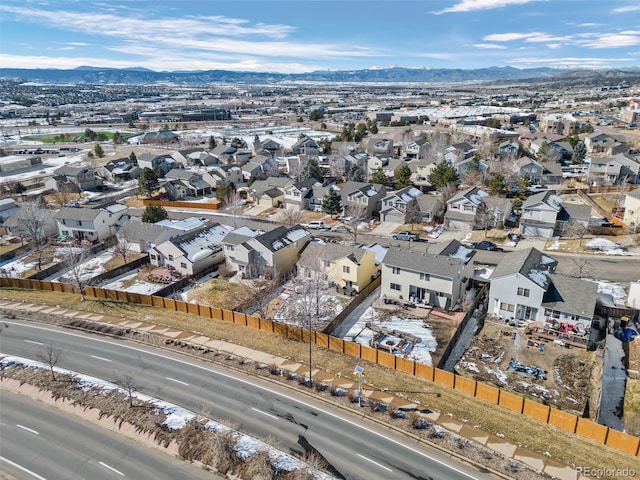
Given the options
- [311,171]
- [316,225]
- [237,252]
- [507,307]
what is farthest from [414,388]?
[311,171]

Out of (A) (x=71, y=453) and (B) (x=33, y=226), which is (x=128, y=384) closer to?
(A) (x=71, y=453)

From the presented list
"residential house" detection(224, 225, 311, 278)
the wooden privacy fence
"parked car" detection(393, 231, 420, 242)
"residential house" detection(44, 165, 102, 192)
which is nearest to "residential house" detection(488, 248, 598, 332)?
the wooden privacy fence

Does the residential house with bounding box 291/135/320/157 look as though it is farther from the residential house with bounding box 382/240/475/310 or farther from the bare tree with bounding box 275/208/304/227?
the residential house with bounding box 382/240/475/310

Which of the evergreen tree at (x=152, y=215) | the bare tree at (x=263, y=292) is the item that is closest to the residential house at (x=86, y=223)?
the evergreen tree at (x=152, y=215)

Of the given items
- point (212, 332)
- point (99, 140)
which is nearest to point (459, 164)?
point (212, 332)

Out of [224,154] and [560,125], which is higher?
[560,125]
